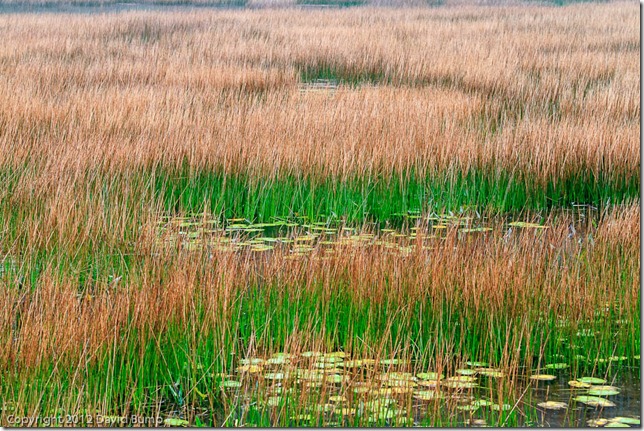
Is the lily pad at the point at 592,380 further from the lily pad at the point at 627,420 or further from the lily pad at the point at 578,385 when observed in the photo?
the lily pad at the point at 627,420

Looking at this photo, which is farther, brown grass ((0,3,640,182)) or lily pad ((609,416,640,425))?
brown grass ((0,3,640,182))

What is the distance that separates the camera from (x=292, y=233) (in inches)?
186

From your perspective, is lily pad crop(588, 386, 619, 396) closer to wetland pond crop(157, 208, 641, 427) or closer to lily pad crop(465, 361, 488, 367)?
wetland pond crop(157, 208, 641, 427)

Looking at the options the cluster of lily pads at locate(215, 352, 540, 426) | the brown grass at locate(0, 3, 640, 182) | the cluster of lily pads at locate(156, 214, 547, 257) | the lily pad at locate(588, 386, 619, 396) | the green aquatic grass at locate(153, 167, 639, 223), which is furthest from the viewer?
the brown grass at locate(0, 3, 640, 182)

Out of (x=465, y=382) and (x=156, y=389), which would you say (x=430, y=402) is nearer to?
(x=465, y=382)

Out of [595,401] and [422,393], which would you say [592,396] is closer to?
[595,401]

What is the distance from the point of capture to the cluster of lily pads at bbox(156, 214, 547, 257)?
4.61m

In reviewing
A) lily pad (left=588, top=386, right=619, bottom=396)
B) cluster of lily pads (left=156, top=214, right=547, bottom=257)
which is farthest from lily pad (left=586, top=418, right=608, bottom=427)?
cluster of lily pads (left=156, top=214, right=547, bottom=257)

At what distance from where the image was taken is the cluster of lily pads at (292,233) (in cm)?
461

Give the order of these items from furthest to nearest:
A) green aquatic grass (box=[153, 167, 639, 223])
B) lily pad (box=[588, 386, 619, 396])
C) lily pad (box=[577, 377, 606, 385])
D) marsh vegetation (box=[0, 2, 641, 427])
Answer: green aquatic grass (box=[153, 167, 639, 223])
lily pad (box=[577, 377, 606, 385])
lily pad (box=[588, 386, 619, 396])
marsh vegetation (box=[0, 2, 641, 427])

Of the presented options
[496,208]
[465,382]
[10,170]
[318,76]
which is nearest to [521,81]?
[318,76]

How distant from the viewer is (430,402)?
3113mm

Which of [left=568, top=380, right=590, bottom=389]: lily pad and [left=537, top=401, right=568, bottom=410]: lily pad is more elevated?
[left=568, top=380, right=590, bottom=389]: lily pad

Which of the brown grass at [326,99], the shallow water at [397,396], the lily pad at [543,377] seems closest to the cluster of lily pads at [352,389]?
the shallow water at [397,396]
